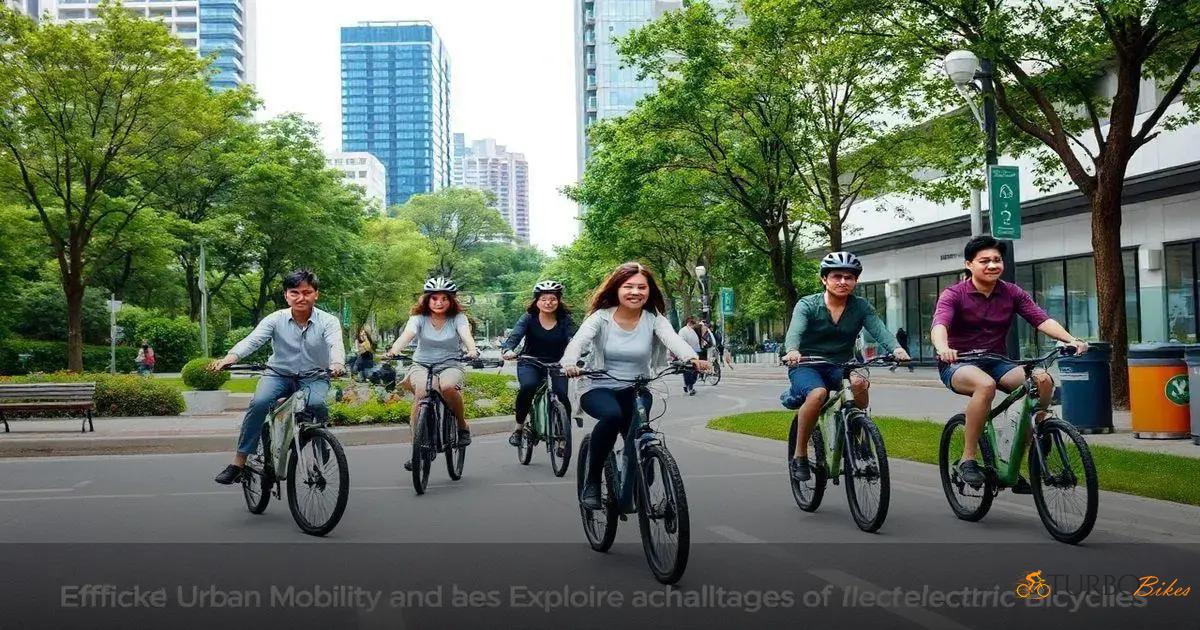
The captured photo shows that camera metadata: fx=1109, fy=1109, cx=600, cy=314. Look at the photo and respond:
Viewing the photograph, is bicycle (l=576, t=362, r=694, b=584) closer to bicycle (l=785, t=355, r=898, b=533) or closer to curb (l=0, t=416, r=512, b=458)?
bicycle (l=785, t=355, r=898, b=533)

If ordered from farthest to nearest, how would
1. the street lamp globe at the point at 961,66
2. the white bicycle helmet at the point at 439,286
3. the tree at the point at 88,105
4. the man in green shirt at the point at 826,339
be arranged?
the tree at the point at 88,105
the street lamp globe at the point at 961,66
the white bicycle helmet at the point at 439,286
the man in green shirt at the point at 826,339

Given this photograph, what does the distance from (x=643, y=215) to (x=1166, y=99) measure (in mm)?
22738

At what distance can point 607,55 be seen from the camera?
5138 inches

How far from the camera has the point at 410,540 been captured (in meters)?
7.05

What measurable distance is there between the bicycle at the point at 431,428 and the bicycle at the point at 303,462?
1.59m

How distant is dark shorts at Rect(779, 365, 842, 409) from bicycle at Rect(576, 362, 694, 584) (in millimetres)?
1576

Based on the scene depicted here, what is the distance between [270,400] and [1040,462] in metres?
5.04

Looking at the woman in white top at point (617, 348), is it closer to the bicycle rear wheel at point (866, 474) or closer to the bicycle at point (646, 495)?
the bicycle at point (646, 495)

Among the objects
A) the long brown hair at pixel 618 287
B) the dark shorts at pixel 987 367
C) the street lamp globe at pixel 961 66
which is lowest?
the dark shorts at pixel 987 367

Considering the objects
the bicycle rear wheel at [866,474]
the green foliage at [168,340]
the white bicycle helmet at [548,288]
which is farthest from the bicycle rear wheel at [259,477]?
the green foliage at [168,340]

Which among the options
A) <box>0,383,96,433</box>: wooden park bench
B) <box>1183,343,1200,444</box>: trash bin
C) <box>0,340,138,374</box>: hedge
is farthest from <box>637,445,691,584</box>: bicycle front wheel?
<box>0,340,138,374</box>: hedge

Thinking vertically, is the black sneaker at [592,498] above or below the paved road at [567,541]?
above

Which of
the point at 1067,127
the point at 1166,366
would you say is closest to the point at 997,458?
the point at 1166,366

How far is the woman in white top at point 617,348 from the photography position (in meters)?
6.18
